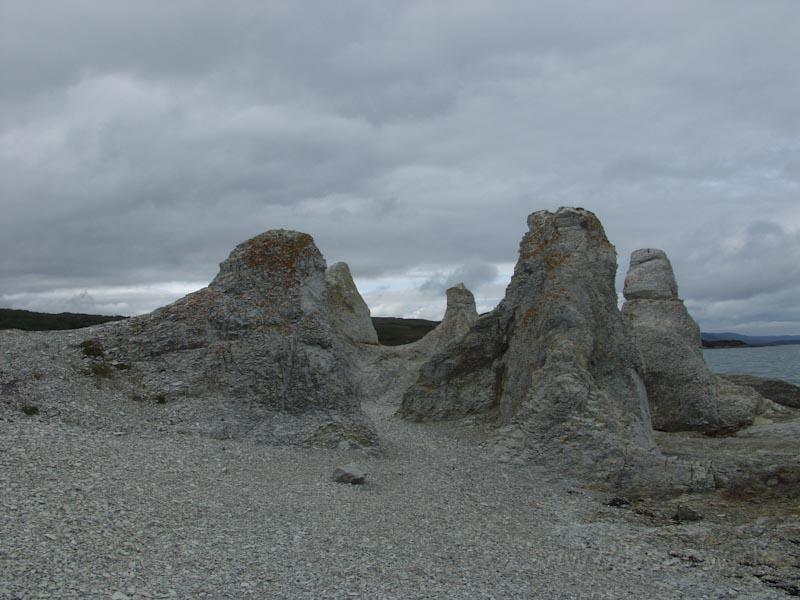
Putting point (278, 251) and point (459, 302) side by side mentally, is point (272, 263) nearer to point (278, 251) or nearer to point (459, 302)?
point (278, 251)

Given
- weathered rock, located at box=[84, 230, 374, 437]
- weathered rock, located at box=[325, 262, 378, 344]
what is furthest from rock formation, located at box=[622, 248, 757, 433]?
weathered rock, located at box=[325, 262, 378, 344]

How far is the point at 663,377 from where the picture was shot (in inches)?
950

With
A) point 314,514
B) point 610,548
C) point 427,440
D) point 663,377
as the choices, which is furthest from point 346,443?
point 663,377

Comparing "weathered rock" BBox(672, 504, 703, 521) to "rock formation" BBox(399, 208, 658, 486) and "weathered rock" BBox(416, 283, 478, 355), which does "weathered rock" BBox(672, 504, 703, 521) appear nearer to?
"rock formation" BBox(399, 208, 658, 486)

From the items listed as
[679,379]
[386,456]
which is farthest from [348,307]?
[386,456]

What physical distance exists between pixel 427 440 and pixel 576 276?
5.80m

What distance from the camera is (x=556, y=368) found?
55.7 ft

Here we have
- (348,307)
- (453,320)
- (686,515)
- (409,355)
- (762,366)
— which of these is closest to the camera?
(686,515)

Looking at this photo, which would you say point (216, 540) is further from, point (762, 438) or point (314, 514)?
point (762, 438)

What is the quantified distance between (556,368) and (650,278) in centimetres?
1225

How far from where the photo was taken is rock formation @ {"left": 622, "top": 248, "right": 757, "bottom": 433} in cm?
2348

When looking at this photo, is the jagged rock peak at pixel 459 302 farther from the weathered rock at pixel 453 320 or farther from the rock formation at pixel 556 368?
the rock formation at pixel 556 368

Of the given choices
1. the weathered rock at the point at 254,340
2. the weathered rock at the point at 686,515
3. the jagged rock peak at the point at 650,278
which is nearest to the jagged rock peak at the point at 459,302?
the jagged rock peak at the point at 650,278

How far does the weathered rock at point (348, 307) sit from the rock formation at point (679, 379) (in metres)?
12.8
